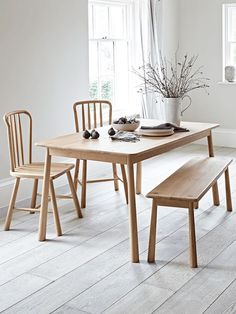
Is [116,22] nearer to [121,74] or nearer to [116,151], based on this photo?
[121,74]

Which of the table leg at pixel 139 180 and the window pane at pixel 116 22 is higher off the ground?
the window pane at pixel 116 22

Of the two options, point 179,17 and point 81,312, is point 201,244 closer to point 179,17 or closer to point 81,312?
point 81,312

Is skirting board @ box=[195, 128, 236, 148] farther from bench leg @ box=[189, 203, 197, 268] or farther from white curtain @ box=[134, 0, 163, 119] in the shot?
bench leg @ box=[189, 203, 197, 268]

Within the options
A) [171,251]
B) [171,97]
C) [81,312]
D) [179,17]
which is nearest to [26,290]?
[81,312]

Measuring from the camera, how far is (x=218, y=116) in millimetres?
7344

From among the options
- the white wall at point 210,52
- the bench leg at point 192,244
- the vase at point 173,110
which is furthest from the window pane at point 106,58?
the bench leg at point 192,244

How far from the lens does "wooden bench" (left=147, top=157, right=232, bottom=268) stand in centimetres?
344

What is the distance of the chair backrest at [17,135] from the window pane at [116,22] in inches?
84.2

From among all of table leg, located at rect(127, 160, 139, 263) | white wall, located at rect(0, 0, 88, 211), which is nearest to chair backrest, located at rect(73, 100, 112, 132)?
white wall, located at rect(0, 0, 88, 211)

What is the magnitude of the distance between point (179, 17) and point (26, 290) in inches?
200

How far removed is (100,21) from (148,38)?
27.4 inches

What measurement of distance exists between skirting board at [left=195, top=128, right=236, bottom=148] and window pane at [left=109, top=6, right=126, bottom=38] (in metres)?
1.77

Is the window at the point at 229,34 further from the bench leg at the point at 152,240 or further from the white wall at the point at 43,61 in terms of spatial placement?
the bench leg at the point at 152,240

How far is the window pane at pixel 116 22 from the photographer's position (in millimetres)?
6469
